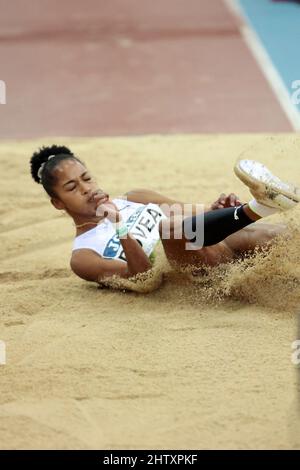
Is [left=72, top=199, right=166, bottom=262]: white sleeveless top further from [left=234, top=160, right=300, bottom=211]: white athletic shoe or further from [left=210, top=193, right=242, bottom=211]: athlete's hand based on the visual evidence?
[left=234, top=160, right=300, bottom=211]: white athletic shoe

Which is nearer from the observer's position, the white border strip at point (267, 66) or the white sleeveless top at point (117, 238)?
the white sleeveless top at point (117, 238)

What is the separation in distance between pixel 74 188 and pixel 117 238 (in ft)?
1.08

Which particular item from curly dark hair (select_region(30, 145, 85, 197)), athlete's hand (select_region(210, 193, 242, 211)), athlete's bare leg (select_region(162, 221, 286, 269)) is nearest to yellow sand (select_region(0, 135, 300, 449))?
athlete's bare leg (select_region(162, 221, 286, 269))

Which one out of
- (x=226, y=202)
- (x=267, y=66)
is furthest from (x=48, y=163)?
(x=267, y=66)

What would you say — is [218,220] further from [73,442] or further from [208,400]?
[73,442]

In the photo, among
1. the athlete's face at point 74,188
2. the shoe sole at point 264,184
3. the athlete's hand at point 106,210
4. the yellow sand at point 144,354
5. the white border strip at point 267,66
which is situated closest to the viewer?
the yellow sand at point 144,354

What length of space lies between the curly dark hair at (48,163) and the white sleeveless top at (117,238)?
281 mm

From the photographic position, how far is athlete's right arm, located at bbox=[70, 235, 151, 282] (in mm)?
4246

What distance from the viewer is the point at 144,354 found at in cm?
377

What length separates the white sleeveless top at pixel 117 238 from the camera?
4410 millimetres

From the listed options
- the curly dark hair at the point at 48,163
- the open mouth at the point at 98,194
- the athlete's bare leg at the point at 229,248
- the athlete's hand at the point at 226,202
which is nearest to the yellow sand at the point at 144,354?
the athlete's bare leg at the point at 229,248

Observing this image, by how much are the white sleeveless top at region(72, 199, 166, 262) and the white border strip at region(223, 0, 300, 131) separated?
2.77 meters

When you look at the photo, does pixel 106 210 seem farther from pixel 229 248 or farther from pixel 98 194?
pixel 229 248

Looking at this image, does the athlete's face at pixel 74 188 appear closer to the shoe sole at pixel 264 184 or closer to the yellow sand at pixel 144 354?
the yellow sand at pixel 144 354
